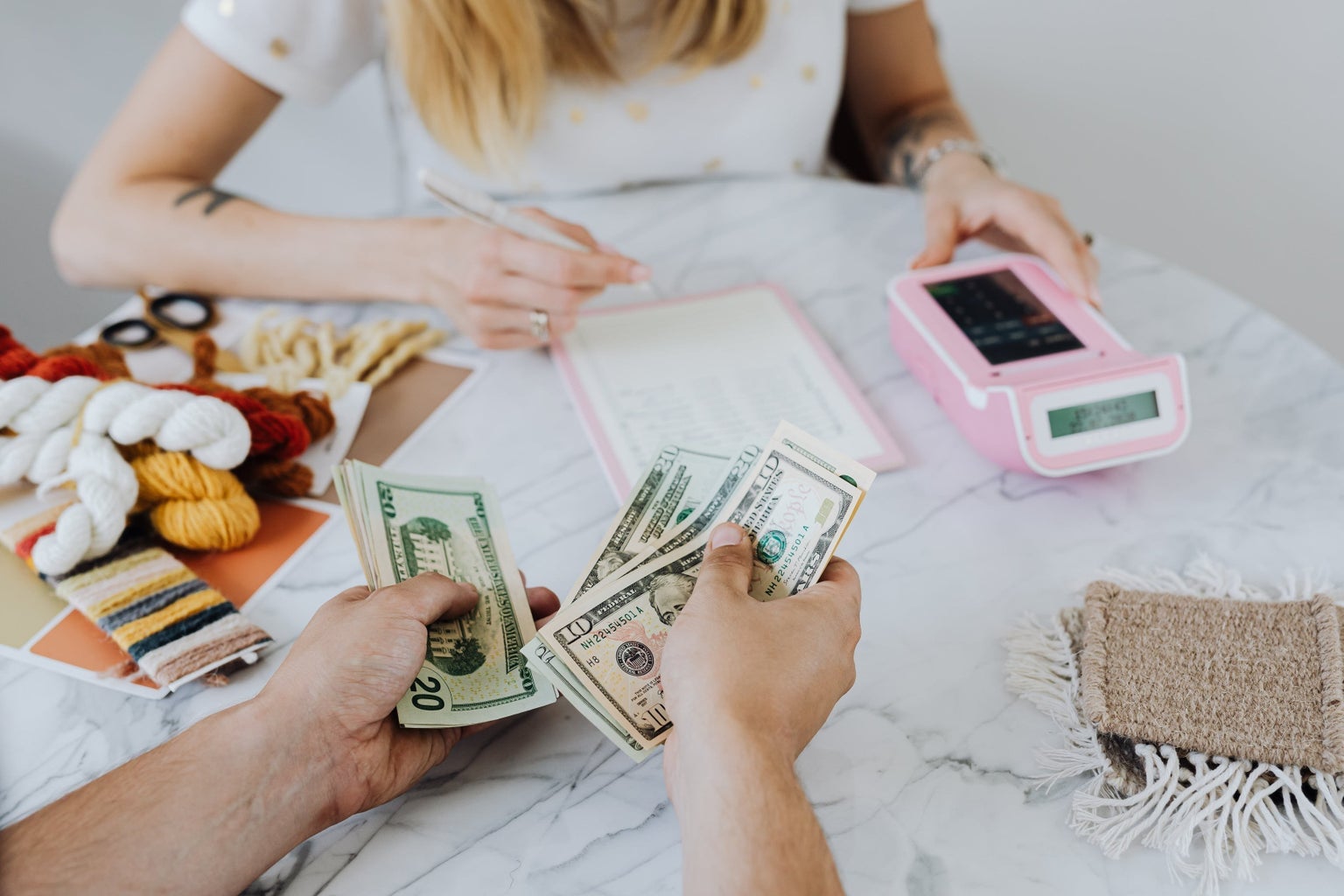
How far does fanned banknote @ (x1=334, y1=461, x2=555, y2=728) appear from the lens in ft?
2.27

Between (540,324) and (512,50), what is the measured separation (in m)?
0.38

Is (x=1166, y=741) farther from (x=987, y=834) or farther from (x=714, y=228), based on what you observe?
(x=714, y=228)

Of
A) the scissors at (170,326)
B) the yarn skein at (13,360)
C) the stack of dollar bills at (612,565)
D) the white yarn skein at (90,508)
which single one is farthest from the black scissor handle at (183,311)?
the stack of dollar bills at (612,565)

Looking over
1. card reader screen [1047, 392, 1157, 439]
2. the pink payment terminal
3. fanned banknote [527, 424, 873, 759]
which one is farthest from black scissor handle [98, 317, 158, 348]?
card reader screen [1047, 392, 1157, 439]

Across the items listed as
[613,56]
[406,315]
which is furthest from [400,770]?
[613,56]

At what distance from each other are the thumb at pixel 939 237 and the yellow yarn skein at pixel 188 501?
0.78 metres

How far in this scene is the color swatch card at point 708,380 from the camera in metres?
0.97

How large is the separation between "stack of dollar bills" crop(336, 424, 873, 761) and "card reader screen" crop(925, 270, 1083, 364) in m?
0.33

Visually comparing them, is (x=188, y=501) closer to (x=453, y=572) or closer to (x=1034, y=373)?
(x=453, y=572)

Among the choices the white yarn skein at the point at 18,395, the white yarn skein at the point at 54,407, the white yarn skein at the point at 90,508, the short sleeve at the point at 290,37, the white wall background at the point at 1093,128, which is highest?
the short sleeve at the point at 290,37

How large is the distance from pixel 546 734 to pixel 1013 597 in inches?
16.2

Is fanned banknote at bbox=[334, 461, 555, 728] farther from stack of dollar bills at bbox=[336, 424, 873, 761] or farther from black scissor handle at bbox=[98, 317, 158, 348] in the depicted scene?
black scissor handle at bbox=[98, 317, 158, 348]

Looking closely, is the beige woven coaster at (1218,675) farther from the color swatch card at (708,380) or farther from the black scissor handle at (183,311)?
the black scissor handle at (183,311)

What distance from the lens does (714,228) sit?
1306 millimetres
